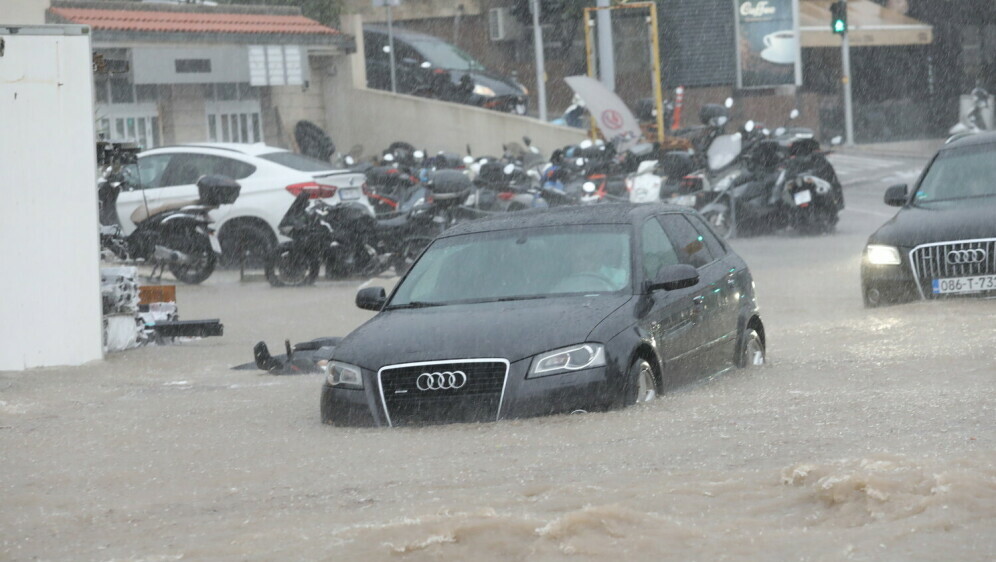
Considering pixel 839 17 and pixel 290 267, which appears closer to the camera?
pixel 290 267

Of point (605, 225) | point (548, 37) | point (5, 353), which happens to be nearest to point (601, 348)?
point (605, 225)

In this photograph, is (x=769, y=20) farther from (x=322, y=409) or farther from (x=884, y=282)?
(x=322, y=409)

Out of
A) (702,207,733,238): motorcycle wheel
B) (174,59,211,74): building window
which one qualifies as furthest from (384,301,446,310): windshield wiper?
(174,59,211,74): building window

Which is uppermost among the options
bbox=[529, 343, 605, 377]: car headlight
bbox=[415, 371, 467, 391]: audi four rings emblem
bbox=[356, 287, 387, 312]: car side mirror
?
bbox=[356, 287, 387, 312]: car side mirror

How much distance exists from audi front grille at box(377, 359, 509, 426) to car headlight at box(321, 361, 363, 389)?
0.14 meters

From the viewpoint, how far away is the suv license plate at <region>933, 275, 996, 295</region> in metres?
12.5

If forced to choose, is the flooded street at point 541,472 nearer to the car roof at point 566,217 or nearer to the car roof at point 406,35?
the car roof at point 566,217

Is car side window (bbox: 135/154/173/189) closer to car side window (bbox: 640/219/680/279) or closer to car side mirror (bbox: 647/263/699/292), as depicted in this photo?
car side window (bbox: 640/219/680/279)

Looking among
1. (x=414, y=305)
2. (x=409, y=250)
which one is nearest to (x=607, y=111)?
(x=409, y=250)

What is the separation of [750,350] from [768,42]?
28.0 m

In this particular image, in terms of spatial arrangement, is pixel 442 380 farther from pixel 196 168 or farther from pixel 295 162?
pixel 196 168

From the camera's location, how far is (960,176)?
13742 millimetres

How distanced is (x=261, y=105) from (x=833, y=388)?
2380cm

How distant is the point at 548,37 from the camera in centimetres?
4306
